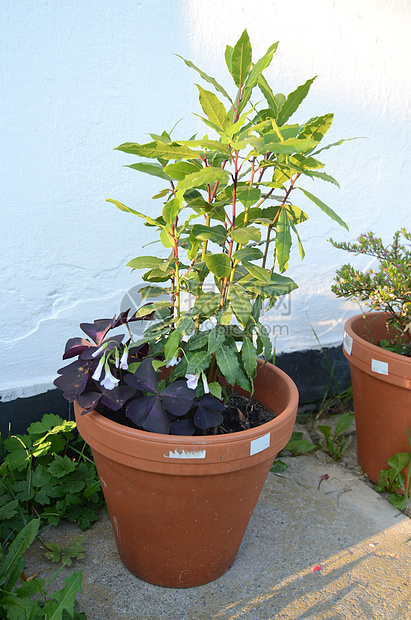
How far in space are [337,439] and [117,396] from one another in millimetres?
1373

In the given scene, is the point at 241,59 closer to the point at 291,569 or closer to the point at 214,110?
the point at 214,110

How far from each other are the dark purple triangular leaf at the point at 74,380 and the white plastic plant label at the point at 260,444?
499 millimetres

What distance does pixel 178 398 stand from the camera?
1.40m

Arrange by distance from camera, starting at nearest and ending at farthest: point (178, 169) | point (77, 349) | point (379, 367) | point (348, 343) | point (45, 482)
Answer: point (178, 169) → point (77, 349) → point (45, 482) → point (379, 367) → point (348, 343)

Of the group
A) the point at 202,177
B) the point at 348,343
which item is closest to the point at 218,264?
the point at 202,177

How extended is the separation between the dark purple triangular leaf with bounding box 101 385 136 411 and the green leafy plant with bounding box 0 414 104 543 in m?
0.51

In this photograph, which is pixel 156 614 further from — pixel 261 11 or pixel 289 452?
pixel 261 11

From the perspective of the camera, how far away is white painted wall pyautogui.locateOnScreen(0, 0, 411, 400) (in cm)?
171

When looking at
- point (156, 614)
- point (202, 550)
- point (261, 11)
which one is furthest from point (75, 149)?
point (156, 614)

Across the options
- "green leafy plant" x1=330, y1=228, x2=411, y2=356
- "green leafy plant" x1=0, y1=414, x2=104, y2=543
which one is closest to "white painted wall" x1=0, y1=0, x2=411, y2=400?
"green leafy plant" x1=0, y1=414, x2=104, y2=543

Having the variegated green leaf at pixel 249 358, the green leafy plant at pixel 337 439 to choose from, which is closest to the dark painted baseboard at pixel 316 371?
the green leafy plant at pixel 337 439

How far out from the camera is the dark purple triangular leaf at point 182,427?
141cm

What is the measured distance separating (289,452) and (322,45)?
5.97 feet

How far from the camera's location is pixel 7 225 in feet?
5.86
